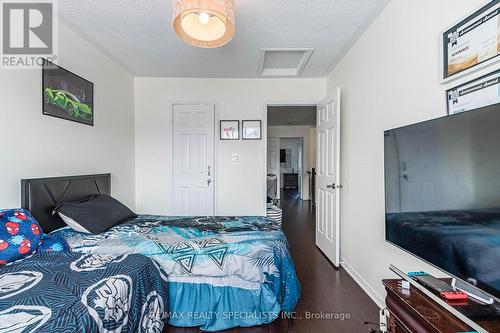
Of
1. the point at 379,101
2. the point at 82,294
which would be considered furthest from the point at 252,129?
the point at 82,294

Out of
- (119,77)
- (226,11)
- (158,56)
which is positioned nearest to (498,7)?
(226,11)

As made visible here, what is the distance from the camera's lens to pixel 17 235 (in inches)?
58.9

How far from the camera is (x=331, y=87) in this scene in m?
3.46

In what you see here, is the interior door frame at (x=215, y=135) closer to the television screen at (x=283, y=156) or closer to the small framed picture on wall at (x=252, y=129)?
the small framed picture on wall at (x=252, y=129)

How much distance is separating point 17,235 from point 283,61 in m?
3.20

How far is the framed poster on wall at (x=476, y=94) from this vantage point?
3.66ft

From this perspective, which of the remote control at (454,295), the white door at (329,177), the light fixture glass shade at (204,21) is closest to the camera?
the remote control at (454,295)

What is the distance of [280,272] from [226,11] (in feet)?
5.84

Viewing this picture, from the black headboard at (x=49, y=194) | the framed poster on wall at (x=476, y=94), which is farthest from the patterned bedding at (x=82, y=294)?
the framed poster on wall at (x=476, y=94)

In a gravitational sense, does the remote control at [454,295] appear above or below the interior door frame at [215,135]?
below

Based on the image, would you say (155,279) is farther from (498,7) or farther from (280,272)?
(498,7)

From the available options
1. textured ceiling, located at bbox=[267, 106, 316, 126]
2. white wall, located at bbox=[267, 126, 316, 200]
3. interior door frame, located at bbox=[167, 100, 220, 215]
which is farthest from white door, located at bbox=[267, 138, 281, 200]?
interior door frame, located at bbox=[167, 100, 220, 215]

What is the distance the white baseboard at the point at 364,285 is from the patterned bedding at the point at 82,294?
1.74 metres

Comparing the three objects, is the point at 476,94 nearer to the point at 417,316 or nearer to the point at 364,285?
the point at 417,316
